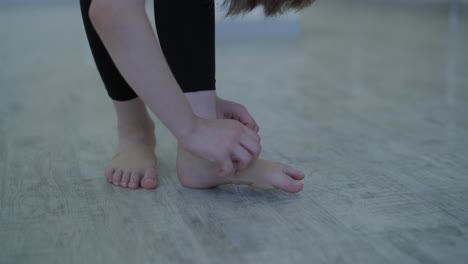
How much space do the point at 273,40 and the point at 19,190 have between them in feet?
6.88

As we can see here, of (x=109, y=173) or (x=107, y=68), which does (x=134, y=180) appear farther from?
(x=107, y=68)

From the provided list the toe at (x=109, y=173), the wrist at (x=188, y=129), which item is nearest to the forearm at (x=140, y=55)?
the wrist at (x=188, y=129)

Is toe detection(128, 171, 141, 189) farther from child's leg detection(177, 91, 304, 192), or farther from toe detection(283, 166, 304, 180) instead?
toe detection(283, 166, 304, 180)

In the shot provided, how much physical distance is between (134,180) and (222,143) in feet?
0.69

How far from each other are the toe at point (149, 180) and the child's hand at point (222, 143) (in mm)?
161

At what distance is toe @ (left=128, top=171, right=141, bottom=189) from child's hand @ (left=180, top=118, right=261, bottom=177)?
0.18 m

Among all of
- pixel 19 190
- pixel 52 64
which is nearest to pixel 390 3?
pixel 52 64

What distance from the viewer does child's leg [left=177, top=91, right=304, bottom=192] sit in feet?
2.93

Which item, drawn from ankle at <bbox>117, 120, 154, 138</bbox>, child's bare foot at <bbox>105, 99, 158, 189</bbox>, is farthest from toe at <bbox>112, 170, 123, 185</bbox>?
ankle at <bbox>117, 120, 154, 138</bbox>

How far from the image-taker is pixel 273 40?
293cm

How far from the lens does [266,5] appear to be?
886mm

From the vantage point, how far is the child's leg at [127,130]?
0.96 metres

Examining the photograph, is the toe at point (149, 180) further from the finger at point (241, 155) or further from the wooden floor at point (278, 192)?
the finger at point (241, 155)

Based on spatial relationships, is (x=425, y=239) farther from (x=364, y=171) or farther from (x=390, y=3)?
(x=390, y=3)
